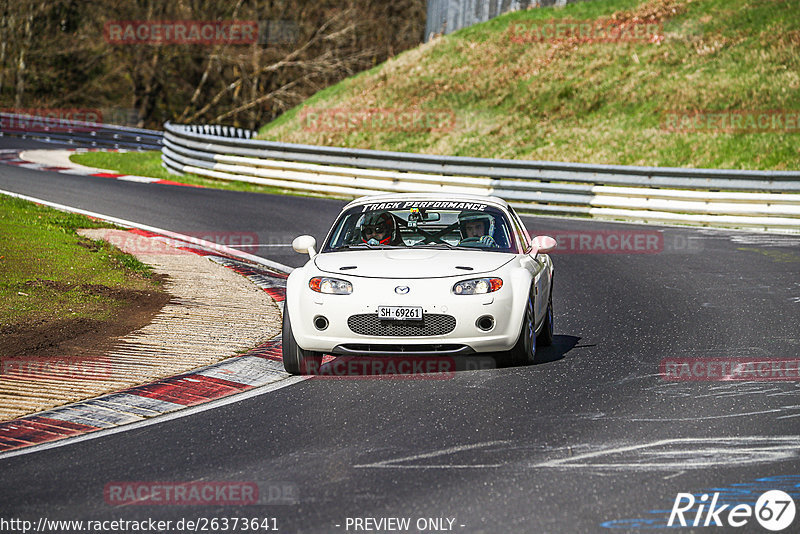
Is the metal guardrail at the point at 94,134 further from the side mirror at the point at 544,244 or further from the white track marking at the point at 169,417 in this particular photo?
the white track marking at the point at 169,417

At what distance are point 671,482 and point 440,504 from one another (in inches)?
47.6

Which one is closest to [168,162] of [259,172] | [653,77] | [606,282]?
[259,172]

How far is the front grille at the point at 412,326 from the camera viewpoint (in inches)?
318

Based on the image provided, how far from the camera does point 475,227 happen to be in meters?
9.52

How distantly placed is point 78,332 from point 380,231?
9.17 feet

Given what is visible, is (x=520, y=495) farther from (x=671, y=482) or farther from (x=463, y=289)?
(x=463, y=289)

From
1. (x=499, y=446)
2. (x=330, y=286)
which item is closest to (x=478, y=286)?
(x=330, y=286)

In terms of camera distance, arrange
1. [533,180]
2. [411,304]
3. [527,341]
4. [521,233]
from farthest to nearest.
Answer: [533,180] < [521,233] < [527,341] < [411,304]

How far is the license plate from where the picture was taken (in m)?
8.04

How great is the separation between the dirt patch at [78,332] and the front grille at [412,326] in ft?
8.02

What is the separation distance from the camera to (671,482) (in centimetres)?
552

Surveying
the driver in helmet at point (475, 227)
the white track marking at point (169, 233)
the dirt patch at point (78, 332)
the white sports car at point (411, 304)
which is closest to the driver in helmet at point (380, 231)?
the white sports car at point (411, 304)

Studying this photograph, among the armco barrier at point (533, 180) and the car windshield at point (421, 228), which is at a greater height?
the car windshield at point (421, 228)

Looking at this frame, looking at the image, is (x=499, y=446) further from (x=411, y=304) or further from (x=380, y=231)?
(x=380, y=231)
